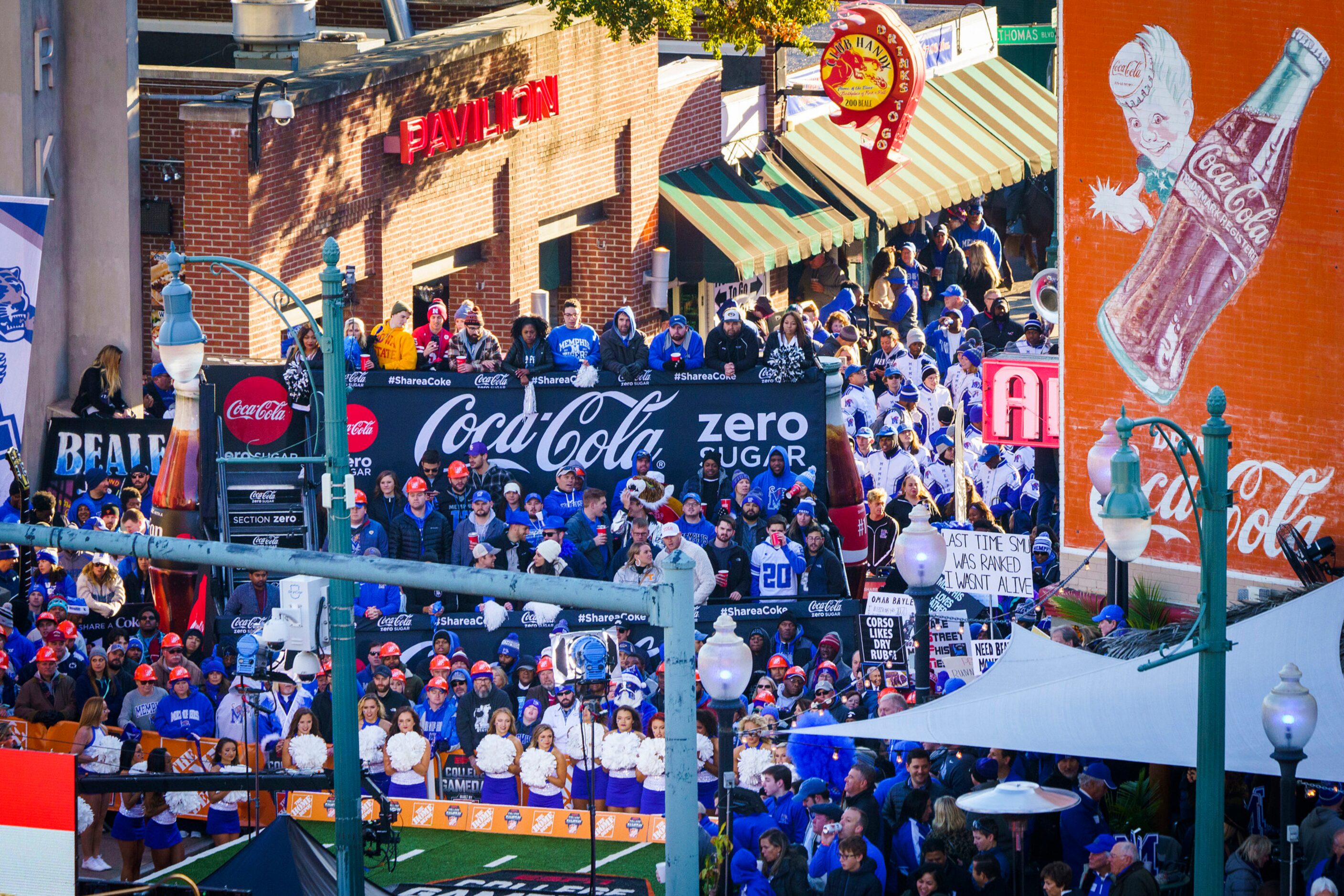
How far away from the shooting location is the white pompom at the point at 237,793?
17078 mm

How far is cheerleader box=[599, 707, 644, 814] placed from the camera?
1706 centimetres

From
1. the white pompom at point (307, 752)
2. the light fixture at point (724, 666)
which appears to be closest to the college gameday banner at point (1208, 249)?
the light fixture at point (724, 666)

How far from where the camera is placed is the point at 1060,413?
20750 mm

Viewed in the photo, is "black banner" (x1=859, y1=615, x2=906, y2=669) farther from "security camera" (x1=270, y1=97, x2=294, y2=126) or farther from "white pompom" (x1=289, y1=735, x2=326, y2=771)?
"security camera" (x1=270, y1=97, x2=294, y2=126)

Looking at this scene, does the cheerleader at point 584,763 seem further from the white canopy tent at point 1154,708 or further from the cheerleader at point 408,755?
the white canopy tent at point 1154,708

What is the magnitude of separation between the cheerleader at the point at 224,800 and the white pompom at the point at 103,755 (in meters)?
0.70

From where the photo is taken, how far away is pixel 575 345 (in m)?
22.0

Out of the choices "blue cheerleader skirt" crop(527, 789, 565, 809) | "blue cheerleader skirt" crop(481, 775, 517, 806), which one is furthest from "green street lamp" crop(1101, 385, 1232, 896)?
"blue cheerleader skirt" crop(481, 775, 517, 806)

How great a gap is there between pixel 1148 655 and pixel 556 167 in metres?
18.5

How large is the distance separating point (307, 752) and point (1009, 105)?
2860cm

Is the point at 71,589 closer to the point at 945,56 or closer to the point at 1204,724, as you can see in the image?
the point at 1204,724

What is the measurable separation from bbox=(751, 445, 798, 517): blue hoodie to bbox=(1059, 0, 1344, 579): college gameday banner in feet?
9.04

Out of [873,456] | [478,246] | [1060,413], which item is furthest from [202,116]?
[1060,413]

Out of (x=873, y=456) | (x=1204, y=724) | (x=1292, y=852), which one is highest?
(x=873, y=456)
